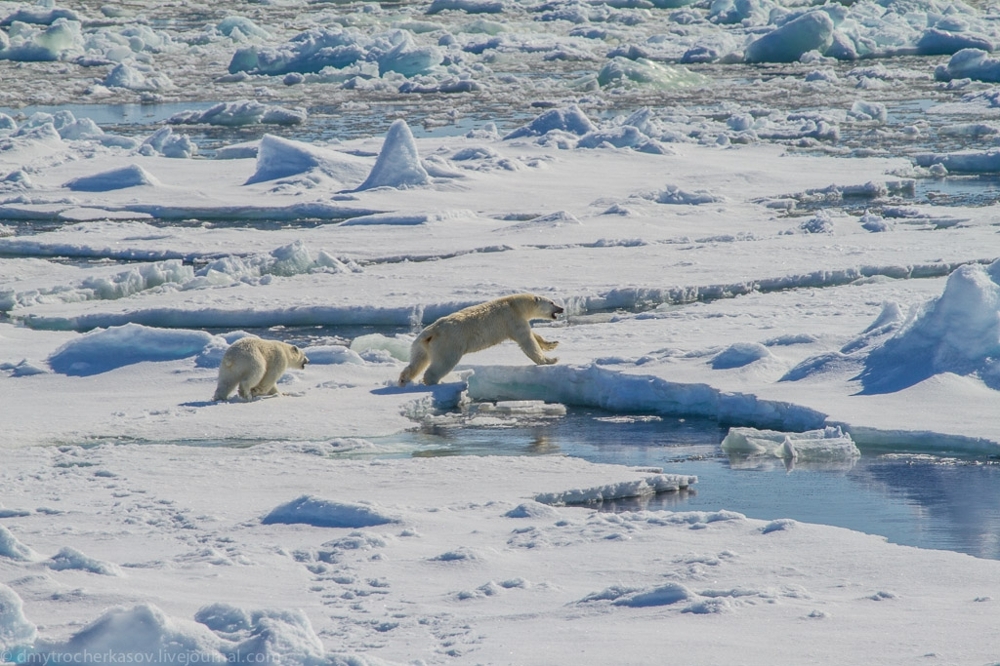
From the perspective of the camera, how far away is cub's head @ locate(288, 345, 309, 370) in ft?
24.1

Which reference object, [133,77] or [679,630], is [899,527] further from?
[133,77]

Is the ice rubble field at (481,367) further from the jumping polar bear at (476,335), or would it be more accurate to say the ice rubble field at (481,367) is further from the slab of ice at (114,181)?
the jumping polar bear at (476,335)

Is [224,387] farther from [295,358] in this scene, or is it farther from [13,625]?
[13,625]

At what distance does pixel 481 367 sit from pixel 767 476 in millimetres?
2221

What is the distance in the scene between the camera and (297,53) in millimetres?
28938

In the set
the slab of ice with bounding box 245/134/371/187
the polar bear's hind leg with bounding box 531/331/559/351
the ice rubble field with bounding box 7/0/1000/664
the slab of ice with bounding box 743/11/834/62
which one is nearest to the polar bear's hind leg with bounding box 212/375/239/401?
the ice rubble field with bounding box 7/0/1000/664

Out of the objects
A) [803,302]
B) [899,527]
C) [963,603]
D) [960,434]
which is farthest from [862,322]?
[963,603]

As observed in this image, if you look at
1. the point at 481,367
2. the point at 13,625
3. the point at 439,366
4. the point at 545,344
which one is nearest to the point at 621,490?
the point at 439,366

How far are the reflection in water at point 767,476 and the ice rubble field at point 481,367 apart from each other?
149 millimetres

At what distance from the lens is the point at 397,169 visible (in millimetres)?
14914

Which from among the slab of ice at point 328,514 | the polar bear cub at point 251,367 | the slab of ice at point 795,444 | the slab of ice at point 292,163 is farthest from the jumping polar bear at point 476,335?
the slab of ice at point 292,163

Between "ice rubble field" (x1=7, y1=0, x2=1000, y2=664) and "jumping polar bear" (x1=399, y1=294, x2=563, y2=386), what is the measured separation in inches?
6.2

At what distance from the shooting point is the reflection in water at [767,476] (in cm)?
530

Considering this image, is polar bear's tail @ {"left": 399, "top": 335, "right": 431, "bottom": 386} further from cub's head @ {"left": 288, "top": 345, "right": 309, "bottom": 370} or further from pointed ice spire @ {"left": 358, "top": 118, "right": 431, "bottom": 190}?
pointed ice spire @ {"left": 358, "top": 118, "right": 431, "bottom": 190}
